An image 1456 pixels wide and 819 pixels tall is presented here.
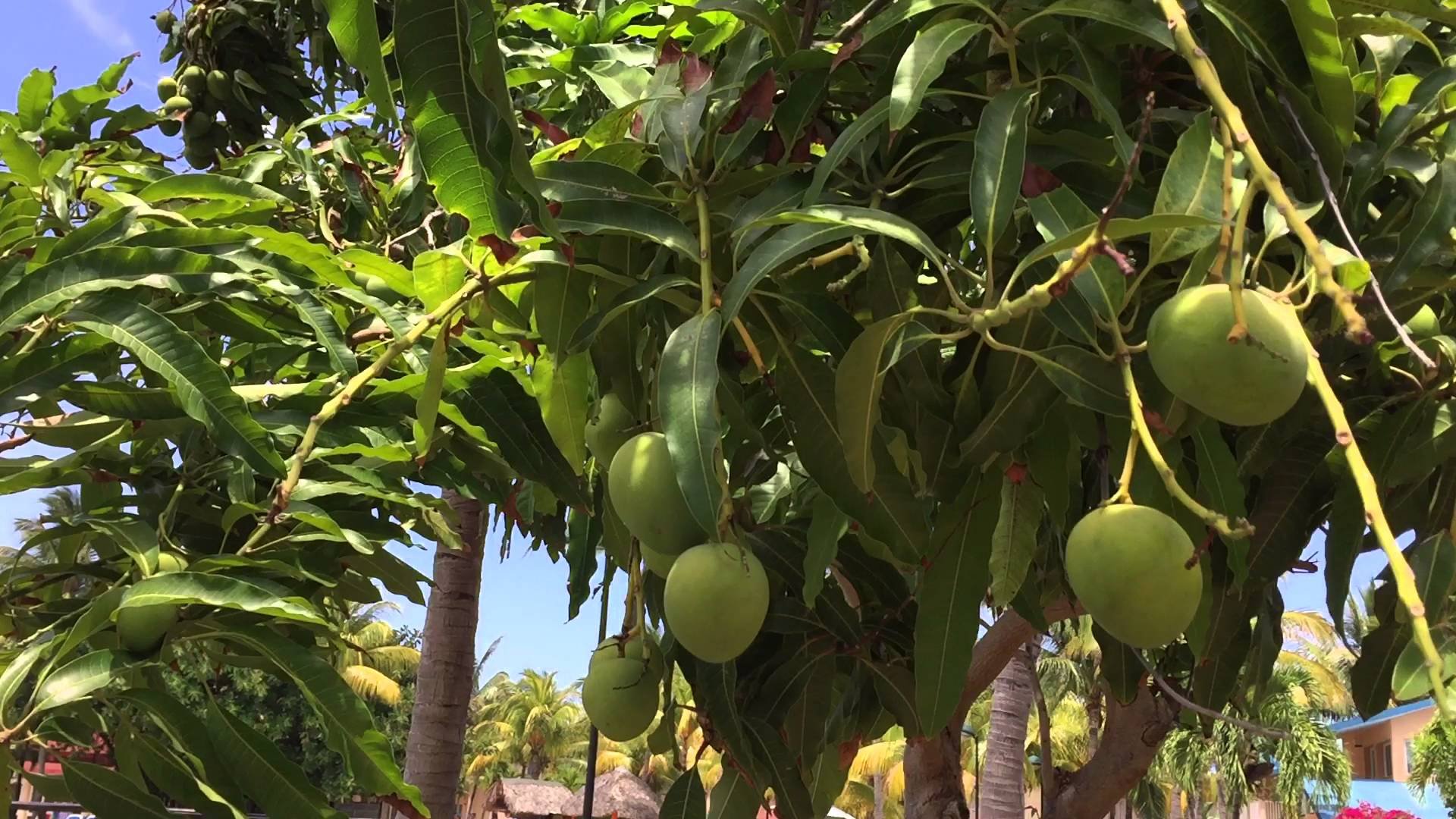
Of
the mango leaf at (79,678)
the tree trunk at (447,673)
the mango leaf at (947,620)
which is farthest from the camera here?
the tree trunk at (447,673)

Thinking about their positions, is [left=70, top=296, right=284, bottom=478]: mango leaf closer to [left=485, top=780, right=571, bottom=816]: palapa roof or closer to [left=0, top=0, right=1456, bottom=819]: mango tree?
[left=0, top=0, right=1456, bottom=819]: mango tree

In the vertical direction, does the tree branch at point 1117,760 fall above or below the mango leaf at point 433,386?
below

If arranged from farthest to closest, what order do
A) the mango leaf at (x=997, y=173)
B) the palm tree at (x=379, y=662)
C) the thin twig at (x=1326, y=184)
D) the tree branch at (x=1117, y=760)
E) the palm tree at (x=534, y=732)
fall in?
the palm tree at (x=534, y=732), the palm tree at (x=379, y=662), the tree branch at (x=1117, y=760), the mango leaf at (x=997, y=173), the thin twig at (x=1326, y=184)

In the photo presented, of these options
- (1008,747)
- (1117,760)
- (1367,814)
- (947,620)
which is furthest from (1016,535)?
(1367,814)

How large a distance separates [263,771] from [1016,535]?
878mm

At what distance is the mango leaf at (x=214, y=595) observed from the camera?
1.23 m

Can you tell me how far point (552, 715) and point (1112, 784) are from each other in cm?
3632

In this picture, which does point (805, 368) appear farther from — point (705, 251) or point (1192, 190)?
point (1192, 190)

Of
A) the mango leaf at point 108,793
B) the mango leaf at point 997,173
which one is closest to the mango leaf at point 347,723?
the mango leaf at point 108,793

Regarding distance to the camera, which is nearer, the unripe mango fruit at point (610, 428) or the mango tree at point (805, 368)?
the mango tree at point (805, 368)

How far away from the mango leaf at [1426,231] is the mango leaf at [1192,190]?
21cm

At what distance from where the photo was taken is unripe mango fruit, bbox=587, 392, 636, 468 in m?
1.14

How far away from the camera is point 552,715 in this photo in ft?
120

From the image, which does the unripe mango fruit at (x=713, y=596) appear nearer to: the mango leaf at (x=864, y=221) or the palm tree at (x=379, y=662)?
the mango leaf at (x=864, y=221)
